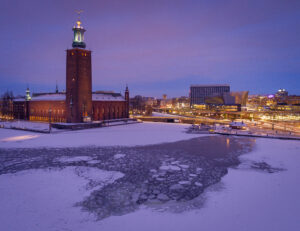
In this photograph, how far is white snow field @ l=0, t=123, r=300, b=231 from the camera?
9.10 m

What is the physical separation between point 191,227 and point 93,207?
496cm

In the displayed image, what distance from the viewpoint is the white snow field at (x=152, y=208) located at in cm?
910

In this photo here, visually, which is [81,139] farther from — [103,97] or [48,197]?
[103,97]

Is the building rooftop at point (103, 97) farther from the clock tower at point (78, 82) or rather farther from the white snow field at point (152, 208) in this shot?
the white snow field at point (152, 208)

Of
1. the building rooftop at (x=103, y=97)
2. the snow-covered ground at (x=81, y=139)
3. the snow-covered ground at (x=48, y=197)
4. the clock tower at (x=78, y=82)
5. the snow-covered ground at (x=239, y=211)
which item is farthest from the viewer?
the building rooftop at (x=103, y=97)

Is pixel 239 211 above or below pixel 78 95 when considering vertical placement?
below

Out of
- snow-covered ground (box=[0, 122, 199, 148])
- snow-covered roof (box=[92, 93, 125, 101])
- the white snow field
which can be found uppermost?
snow-covered roof (box=[92, 93, 125, 101])

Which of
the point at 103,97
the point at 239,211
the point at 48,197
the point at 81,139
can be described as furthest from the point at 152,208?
the point at 103,97

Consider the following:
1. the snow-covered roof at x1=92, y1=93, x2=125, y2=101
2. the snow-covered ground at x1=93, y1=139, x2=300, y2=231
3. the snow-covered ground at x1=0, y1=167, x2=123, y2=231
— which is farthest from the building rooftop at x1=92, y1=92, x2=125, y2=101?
the snow-covered ground at x1=93, y1=139, x2=300, y2=231

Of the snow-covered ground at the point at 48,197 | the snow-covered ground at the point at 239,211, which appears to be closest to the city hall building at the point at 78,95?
the snow-covered ground at the point at 48,197

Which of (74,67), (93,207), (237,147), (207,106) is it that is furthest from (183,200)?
(207,106)

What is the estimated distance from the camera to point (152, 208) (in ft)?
34.7

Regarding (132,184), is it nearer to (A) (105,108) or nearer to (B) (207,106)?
(A) (105,108)

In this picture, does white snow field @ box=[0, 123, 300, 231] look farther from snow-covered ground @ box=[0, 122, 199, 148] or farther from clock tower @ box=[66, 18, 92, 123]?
clock tower @ box=[66, 18, 92, 123]
